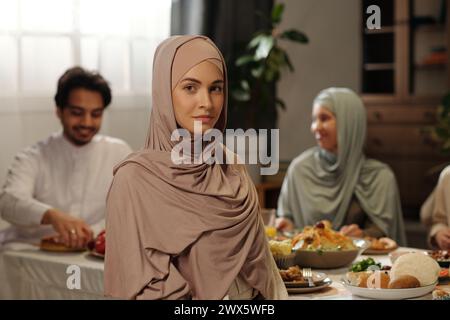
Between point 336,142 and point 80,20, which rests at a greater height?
point 80,20

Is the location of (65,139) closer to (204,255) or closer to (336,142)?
(336,142)

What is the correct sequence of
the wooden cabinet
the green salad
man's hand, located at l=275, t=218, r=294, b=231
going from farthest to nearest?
the wooden cabinet
man's hand, located at l=275, t=218, r=294, b=231
the green salad

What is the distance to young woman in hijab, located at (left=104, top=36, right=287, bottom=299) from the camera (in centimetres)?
150

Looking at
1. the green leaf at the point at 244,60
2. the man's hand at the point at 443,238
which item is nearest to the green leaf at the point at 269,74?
the green leaf at the point at 244,60

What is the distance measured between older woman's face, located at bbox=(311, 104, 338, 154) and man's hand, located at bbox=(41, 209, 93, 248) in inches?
42.8

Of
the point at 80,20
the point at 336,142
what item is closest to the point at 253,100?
the point at 80,20

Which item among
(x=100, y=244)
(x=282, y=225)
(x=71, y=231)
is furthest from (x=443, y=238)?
(x=71, y=231)

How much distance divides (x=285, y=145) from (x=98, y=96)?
2514 mm

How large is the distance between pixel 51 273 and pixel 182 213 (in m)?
1.18

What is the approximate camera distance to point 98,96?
3.13 meters

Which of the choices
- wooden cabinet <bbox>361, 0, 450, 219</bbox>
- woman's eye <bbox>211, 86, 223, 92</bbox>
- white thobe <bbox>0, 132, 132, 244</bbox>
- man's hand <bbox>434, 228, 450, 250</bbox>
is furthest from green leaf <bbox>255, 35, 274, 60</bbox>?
woman's eye <bbox>211, 86, 223, 92</bbox>

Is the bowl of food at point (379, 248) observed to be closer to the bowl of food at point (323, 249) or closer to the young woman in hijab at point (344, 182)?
the bowl of food at point (323, 249)

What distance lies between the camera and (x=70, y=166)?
125 inches

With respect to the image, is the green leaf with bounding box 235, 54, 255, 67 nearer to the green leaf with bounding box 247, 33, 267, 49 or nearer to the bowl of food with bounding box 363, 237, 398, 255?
the green leaf with bounding box 247, 33, 267, 49
